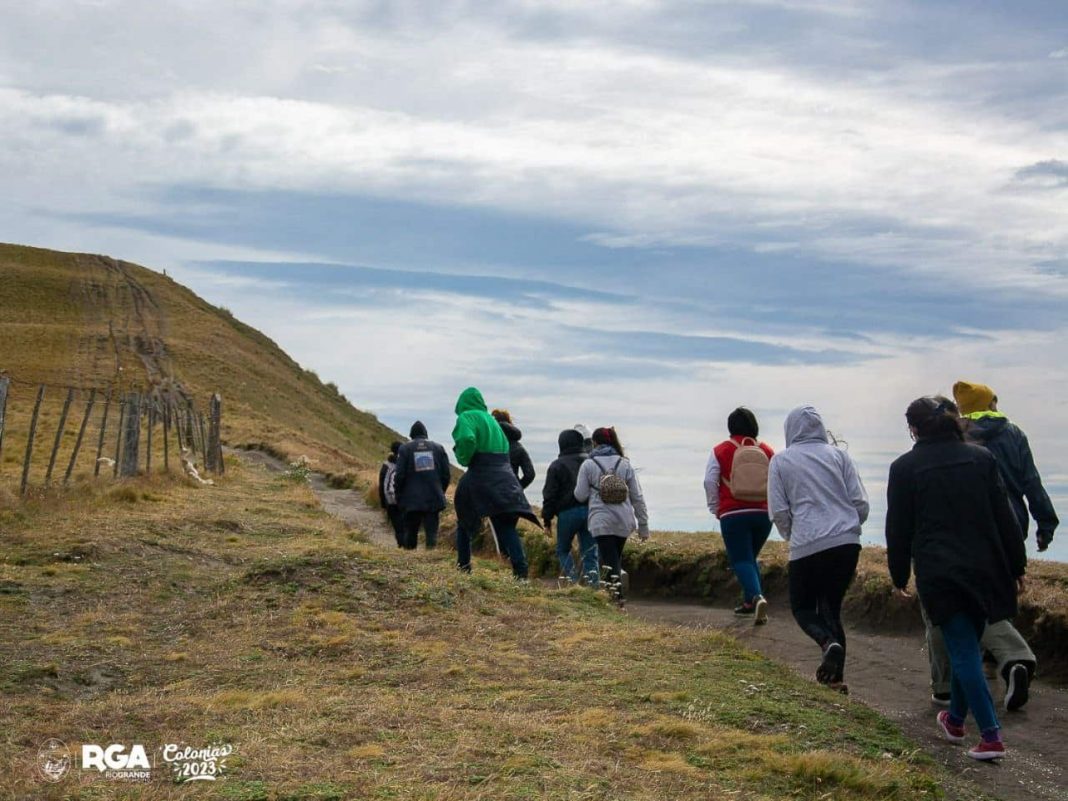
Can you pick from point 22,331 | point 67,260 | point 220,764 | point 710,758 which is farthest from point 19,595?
point 67,260

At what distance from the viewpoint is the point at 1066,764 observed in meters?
6.92

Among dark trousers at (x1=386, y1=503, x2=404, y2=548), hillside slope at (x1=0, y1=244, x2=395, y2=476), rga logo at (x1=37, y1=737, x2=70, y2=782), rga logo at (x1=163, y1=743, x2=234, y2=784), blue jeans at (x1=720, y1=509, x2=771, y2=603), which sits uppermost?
hillside slope at (x1=0, y1=244, x2=395, y2=476)

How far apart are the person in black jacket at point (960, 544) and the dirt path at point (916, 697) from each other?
0.21 m

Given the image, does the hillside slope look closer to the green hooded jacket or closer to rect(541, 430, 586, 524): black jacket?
rect(541, 430, 586, 524): black jacket

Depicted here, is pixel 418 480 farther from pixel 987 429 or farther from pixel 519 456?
pixel 987 429

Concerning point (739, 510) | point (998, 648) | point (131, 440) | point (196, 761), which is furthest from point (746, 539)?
point (131, 440)

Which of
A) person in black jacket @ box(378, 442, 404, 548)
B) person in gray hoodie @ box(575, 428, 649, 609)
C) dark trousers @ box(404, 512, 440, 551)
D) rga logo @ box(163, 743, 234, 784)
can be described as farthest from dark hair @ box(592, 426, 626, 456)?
rga logo @ box(163, 743, 234, 784)

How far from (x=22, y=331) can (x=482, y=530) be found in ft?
178

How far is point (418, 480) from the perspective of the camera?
43.7 ft

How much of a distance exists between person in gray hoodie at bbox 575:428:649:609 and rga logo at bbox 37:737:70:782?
631 centimetres

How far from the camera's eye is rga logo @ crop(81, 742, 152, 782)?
17.4 ft

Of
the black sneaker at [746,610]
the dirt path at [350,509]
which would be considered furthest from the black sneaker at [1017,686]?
the dirt path at [350,509]

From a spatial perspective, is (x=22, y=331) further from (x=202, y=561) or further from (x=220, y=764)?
(x=220, y=764)

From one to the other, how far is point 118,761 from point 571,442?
751 cm
